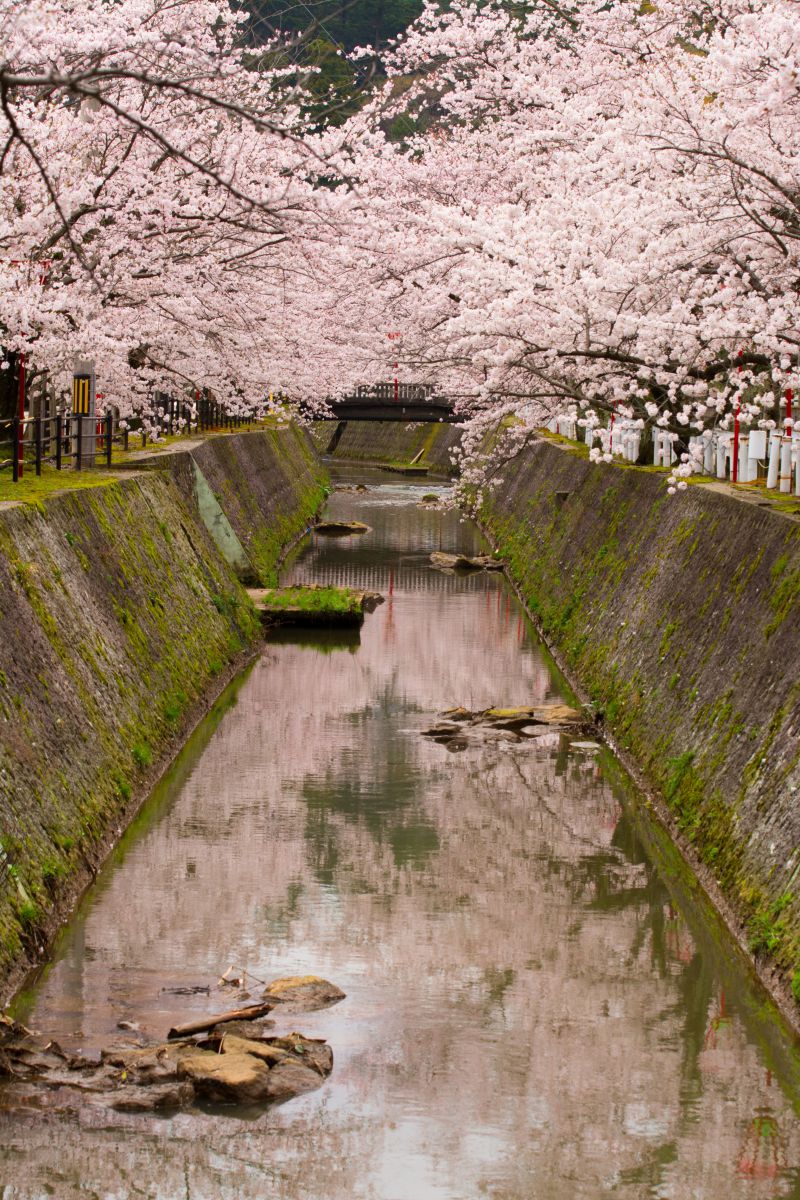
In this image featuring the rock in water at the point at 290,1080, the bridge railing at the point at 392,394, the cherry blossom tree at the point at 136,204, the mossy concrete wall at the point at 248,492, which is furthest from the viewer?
the bridge railing at the point at 392,394

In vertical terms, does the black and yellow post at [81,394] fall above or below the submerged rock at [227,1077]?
above

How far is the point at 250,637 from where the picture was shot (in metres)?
24.5

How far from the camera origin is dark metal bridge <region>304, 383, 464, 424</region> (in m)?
58.2

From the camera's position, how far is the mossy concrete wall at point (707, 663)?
1120cm

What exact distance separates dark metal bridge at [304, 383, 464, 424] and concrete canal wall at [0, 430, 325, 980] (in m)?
31.7

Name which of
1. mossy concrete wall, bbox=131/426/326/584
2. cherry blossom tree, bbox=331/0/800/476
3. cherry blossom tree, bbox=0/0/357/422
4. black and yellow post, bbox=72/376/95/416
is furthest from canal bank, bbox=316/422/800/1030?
black and yellow post, bbox=72/376/95/416

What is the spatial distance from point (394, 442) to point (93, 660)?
2517 inches

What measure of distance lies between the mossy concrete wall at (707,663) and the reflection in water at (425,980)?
2.13 ft

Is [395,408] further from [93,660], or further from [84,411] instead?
[93,660]

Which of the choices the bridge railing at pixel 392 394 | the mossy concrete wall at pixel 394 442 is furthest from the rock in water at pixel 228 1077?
the mossy concrete wall at pixel 394 442

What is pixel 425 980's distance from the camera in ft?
35.5

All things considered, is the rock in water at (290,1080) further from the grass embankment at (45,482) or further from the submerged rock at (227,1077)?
the grass embankment at (45,482)

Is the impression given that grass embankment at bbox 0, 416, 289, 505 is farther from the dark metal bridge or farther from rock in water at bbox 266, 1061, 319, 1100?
the dark metal bridge

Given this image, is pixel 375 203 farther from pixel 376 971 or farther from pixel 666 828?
pixel 376 971
